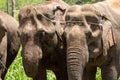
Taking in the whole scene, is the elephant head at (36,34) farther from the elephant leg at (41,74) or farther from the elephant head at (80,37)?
the elephant head at (80,37)

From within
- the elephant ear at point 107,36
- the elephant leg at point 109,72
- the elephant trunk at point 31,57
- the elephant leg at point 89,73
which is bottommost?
the elephant leg at point 89,73

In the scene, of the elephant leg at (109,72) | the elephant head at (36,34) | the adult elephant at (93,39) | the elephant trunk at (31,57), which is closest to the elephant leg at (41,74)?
the elephant head at (36,34)

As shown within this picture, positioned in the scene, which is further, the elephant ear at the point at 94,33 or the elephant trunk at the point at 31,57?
the elephant trunk at the point at 31,57

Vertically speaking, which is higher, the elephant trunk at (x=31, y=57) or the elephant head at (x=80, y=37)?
the elephant head at (x=80, y=37)

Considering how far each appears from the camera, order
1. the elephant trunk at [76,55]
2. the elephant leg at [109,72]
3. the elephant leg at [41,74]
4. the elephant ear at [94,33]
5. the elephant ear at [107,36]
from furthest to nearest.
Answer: the elephant leg at [41,74] < the elephant leg at [109,72] < the elephant ear at [107,36] < the elephant ear at [94,33] < the elephant trunk at [76,55]

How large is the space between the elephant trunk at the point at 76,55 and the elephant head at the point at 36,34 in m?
0.58

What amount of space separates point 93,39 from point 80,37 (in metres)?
0.26

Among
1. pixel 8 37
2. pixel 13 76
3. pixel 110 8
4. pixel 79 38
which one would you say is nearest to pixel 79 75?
pixel 79 38

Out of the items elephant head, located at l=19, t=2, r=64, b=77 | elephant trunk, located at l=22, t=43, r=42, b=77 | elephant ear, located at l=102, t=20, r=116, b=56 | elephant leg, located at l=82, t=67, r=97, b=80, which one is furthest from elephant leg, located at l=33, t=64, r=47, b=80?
elephant ear, located at l=102, t=20, r=116, b=56

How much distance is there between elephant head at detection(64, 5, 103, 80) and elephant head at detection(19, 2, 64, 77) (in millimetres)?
371

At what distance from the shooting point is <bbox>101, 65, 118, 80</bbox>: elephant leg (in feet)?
Answer: 21.0

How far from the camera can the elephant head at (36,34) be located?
6188 millimetres

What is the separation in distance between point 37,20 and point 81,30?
79cm

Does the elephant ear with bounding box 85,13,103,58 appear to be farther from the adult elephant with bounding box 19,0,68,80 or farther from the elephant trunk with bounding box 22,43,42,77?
the elephant trunk with bounding box 22,43,42,77
